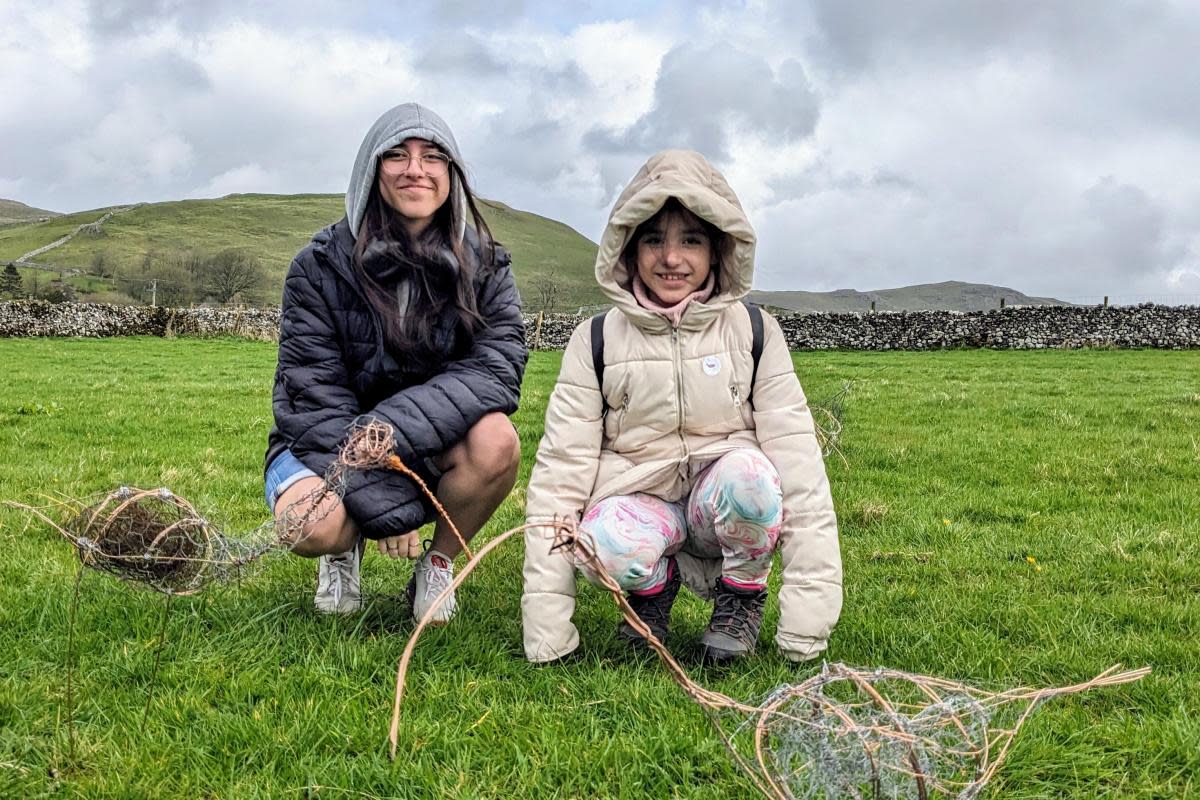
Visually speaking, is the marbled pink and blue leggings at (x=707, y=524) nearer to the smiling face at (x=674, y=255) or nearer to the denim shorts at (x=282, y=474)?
the smiling face at (x=674, y=255)

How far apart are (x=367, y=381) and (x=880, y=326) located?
30.4 m

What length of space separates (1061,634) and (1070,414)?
28.0ft

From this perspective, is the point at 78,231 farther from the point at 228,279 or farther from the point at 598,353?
the point at 598,353

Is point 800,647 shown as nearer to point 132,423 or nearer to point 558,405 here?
point 558,405

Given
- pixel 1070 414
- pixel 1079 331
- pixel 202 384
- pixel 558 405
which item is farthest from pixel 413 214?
pixel 1079 331

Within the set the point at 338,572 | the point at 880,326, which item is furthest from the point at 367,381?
the point at 880,326

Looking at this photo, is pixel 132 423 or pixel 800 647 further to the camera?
pixel 132 423

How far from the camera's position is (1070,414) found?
11.4m

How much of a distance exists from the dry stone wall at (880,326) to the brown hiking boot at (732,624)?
27900 mm

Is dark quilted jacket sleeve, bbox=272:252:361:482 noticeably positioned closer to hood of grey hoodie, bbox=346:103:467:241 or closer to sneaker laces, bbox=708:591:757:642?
hood of grey hoodie, bbox=346:103:467:241

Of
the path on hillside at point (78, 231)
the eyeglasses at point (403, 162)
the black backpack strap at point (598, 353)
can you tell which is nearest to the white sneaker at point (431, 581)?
the black backpack strap at point (598, 353)

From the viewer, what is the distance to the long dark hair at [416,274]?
12.4ft

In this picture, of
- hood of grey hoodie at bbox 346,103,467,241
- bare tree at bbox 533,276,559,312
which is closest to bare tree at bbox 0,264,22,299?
bare tree at bbox 533,276,559,312

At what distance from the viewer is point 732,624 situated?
11.6 ft
